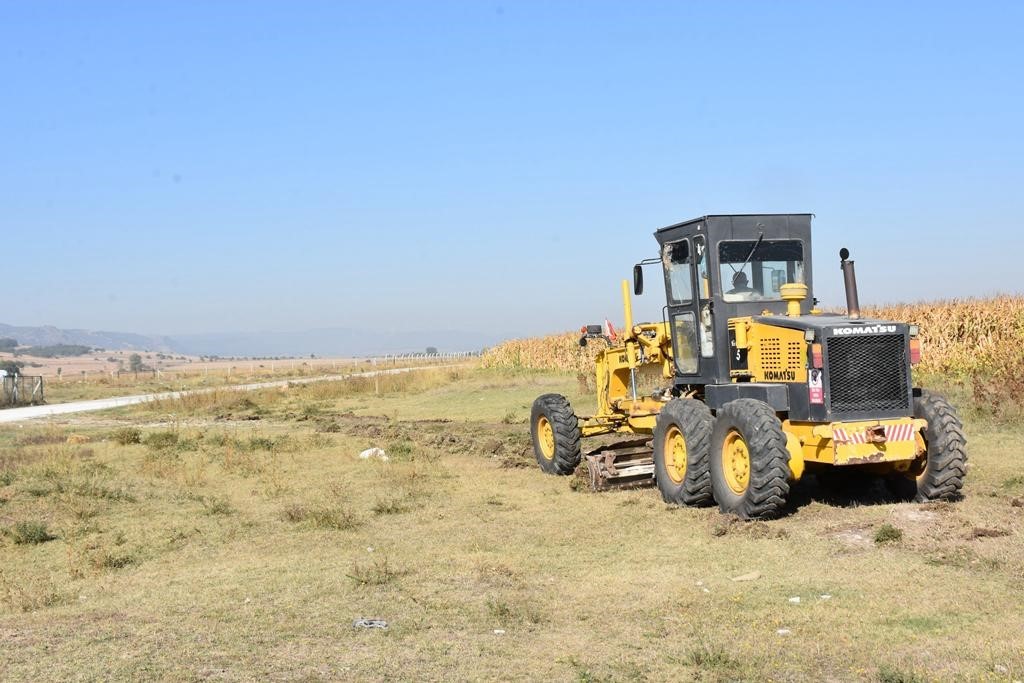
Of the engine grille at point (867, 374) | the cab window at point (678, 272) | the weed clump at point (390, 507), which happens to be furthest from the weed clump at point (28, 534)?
the engine grille at point (867, 374)

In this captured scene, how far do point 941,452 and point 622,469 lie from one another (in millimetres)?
4093

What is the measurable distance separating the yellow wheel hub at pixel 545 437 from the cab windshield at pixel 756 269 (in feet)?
14.2

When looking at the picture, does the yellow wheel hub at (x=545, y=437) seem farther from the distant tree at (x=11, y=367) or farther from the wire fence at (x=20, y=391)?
the distant tree at (x=11, y=367)

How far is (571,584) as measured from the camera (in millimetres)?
8836

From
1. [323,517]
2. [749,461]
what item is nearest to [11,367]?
[323,517]

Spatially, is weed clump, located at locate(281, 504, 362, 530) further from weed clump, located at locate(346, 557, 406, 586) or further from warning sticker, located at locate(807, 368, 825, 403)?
warning sticker, located at locate(807, 368, 825, 403)

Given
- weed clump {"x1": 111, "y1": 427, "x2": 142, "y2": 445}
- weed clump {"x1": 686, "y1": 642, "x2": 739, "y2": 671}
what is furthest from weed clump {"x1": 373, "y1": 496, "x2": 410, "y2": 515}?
A: weed clump {"x1": 111, "y1": 427, "x2": 142, "y2": 445}

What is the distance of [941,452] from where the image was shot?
440 inches

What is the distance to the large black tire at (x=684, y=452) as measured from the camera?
39.4 feet

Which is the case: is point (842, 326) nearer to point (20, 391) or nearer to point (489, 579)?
point (489, 579)

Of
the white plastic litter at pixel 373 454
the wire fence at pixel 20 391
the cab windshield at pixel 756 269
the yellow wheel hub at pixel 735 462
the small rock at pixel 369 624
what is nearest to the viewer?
the small rock at pixel 369 624

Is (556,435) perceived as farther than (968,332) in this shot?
No

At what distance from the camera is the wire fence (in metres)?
42.3

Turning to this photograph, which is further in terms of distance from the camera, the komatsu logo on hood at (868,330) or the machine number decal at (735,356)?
the machine number decal at (735,356)
